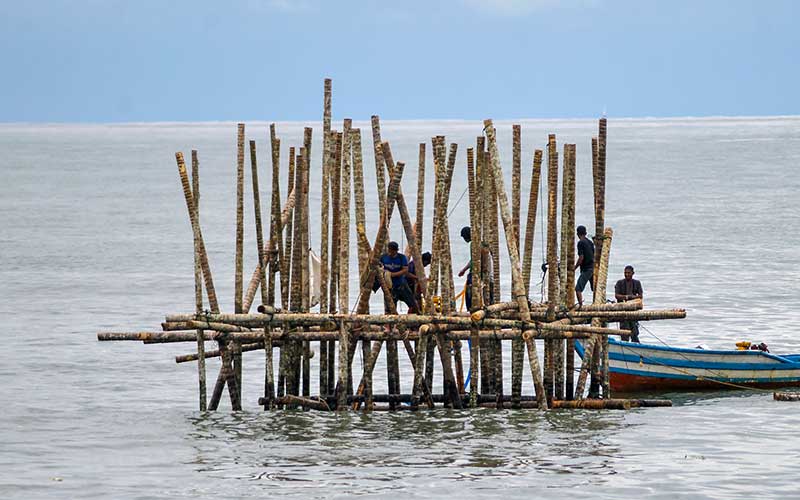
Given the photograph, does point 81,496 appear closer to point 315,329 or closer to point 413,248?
point 315,329

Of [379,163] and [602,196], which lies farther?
[379,163]

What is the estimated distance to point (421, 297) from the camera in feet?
67.9

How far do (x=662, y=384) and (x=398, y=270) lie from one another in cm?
619

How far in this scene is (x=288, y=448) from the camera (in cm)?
1973

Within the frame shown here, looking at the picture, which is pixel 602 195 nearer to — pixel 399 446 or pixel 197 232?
pixel 399 446

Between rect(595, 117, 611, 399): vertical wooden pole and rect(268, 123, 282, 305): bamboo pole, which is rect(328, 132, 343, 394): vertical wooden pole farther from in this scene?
rect(595, 117, 611, 399): vertical wooden pole

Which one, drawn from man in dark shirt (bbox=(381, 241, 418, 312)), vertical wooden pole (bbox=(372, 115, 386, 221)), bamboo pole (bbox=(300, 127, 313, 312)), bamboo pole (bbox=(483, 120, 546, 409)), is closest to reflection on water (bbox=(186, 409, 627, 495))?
bamboo pole (bbox=(483, 120, 546, 409))

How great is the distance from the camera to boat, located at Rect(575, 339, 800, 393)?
2386 centimetres

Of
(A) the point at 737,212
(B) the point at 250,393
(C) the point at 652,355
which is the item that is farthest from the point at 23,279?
(A) the point at 737,212

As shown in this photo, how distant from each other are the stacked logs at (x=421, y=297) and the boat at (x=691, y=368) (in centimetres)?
312

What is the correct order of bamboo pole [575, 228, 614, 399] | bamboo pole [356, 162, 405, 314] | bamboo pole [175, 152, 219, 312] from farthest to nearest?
1. bamboo pole [575, 228, 614, 399]
2. bamboo pole [175, 152, 219, 312]
3. bamboo pole [356, 162, 405, 314]

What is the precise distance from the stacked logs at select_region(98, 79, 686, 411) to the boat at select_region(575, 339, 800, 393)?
3.12m

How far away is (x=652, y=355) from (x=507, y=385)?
302 cm

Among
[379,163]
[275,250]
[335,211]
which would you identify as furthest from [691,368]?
[275,250]
